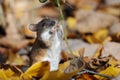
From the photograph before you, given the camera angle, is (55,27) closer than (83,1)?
Yes

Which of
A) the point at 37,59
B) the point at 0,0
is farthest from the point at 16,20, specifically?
the point at 37,59

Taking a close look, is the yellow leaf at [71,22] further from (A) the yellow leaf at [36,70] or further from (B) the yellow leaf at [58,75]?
(B) the yellow leaf at [58,75]

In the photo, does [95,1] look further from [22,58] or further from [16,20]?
[22,58]

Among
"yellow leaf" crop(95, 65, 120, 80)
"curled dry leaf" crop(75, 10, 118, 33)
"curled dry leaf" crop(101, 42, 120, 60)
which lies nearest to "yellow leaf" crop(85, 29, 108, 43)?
"curled dry leaf" crop(75, 10, 118, 33)

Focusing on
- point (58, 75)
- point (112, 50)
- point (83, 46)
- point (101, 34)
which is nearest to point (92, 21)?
point (101, 34)

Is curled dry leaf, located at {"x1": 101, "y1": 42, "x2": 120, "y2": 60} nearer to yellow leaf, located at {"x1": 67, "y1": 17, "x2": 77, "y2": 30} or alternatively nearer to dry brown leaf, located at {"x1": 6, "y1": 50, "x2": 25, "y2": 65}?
dry brown leaf, located at {"x1": 6, "y1": 50, "x2": 25, "y2": 65}

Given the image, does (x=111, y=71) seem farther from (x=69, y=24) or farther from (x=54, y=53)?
(x=69, y=24)

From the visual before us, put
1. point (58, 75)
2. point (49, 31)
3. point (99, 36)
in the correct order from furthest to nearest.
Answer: point (99, 36), point (49, 31), point (58, 75)
